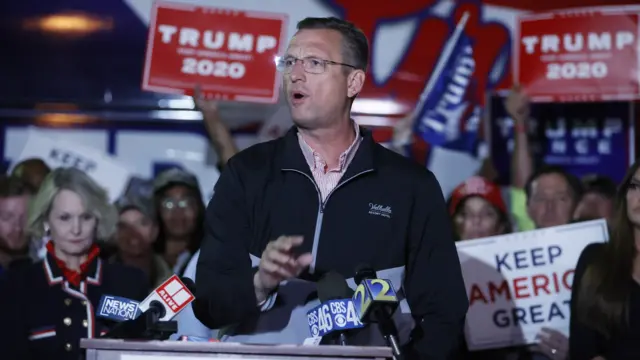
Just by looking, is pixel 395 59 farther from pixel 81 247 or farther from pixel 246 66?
pixel 81 247

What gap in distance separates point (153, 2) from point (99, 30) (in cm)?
52

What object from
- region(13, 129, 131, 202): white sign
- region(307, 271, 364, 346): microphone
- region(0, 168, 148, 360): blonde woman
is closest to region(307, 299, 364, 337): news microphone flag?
region(307, 271, 364, 346): microphone

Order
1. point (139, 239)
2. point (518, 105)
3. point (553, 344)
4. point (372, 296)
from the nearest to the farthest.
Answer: point (372, 296), point (553, 344), point (139, 239), point (518, 105)

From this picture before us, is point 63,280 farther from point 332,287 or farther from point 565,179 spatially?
point 565,179

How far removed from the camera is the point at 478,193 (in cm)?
562

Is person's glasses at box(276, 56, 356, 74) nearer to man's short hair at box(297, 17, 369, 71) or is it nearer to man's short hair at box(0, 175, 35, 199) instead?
man's short hair at box(297, 17, 369, 71)

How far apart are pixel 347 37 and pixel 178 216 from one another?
286cm

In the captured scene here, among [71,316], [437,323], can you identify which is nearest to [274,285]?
[437,323]

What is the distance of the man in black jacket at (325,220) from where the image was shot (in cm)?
312

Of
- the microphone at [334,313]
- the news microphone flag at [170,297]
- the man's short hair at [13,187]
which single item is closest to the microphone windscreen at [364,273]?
the microphone at [334,313]

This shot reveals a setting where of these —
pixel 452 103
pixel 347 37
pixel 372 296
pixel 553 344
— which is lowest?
pixel 553 344

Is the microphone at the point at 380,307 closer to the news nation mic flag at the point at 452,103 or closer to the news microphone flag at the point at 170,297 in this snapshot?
the news microphone flag at the point at 170,297

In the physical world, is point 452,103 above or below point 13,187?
above

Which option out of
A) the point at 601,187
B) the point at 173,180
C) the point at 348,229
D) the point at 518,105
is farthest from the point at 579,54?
the point at 348,229
